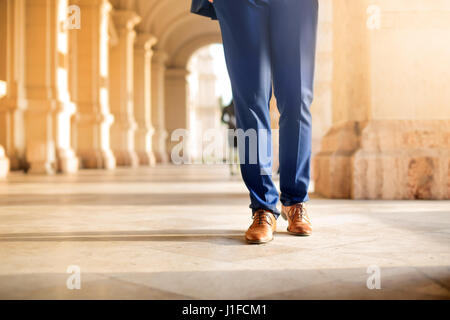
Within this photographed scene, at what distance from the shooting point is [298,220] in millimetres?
2602

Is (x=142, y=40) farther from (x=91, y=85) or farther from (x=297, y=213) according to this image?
(x=297, y=213)

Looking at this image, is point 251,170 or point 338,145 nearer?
point 251,170

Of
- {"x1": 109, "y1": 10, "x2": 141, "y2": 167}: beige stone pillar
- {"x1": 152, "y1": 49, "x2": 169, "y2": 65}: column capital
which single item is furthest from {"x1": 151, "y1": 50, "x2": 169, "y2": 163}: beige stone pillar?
{"x1": 109, "y1": 10, "x2": 141, "y2": 167}: beige stone pillar

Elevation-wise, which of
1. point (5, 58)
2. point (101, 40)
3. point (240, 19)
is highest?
point (101, 40)

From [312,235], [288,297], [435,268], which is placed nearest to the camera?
[288,297]

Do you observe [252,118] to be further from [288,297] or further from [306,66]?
[288,297]

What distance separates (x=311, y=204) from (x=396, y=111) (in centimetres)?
131

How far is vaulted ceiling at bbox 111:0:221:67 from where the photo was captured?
22.6m

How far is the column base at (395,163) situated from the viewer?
4406 millimetres

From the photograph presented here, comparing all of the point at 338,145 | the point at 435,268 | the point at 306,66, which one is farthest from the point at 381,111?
the point at 435,268

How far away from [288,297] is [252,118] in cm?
134

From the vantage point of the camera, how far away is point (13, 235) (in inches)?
100

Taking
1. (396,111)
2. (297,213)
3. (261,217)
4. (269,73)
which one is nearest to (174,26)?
(396,111)

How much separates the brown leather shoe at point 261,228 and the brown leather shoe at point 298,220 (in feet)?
0.39
